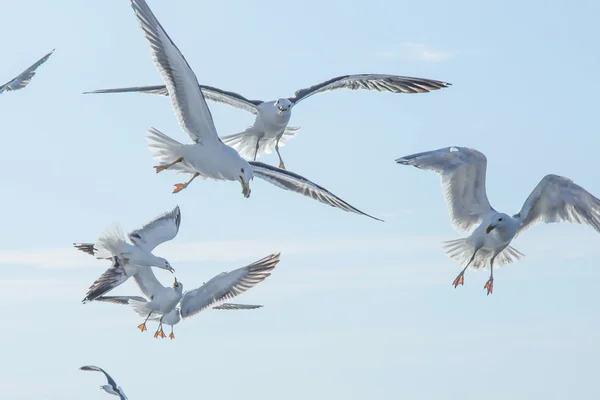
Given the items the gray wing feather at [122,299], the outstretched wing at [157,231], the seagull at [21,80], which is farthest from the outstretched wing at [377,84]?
the seagull at [21,80]

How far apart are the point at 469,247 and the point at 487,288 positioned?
801mm

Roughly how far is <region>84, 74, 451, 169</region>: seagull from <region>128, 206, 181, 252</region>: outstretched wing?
1.68 meters

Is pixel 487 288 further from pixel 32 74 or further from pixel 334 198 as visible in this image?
pixel 32 74

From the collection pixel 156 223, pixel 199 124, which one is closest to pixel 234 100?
pixel 156 223

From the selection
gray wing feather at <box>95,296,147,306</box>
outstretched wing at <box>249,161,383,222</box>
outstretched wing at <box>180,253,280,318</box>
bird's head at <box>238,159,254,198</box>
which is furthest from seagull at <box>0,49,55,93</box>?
bird's head at <box>238,159,254,198</box>

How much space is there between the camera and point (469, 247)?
19109mm

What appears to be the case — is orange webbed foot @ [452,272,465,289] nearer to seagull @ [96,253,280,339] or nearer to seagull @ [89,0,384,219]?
seagull @ [96,253,280,339]

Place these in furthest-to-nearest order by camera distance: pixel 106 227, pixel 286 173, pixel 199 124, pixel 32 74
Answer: pixel 32 74 < pixel 106 227 < pixel 286 173 < pixel 199 124

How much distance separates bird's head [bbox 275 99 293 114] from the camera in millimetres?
17859

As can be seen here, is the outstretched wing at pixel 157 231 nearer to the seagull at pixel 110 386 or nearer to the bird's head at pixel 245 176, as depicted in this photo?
the seagull at pixel 110 386

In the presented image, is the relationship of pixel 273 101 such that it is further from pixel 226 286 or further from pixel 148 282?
pixel 148 282

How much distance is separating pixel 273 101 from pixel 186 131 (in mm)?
4199

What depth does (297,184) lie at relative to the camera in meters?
16.9

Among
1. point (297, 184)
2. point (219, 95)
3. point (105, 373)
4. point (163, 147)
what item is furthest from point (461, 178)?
point (105, 373)
